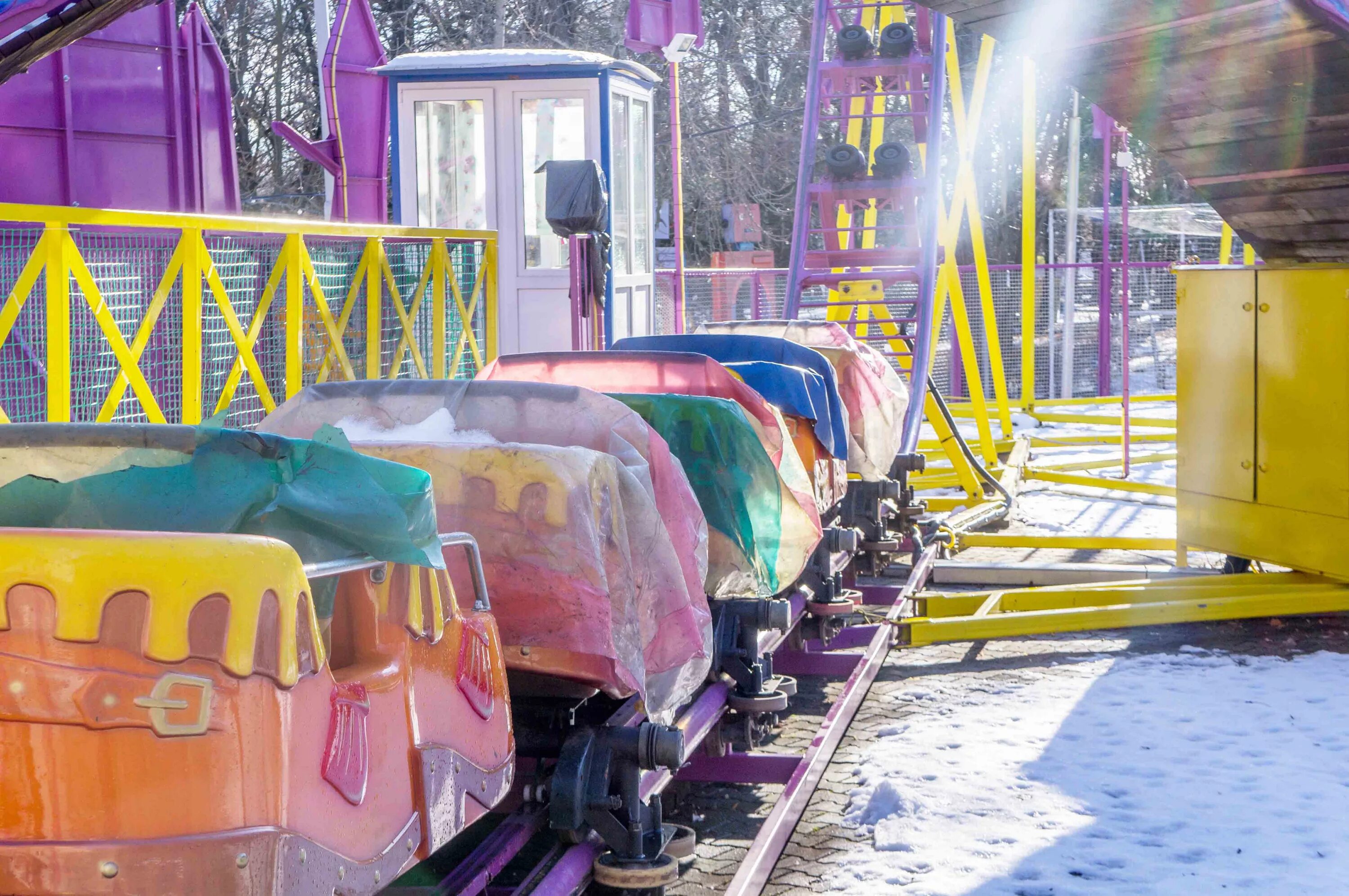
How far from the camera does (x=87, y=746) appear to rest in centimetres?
210

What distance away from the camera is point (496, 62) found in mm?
10531

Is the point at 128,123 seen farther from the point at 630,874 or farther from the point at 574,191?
the point at 630,874

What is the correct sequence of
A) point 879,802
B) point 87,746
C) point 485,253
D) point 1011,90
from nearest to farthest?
point 87,746, point 879,802, point 485,253, point 1011,90

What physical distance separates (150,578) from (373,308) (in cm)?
616

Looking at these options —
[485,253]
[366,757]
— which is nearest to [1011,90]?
[485,253]

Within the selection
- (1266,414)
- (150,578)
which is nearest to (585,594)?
(150,578)

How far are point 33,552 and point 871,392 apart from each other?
6.66m

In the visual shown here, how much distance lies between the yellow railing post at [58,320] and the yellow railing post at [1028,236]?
10026mm

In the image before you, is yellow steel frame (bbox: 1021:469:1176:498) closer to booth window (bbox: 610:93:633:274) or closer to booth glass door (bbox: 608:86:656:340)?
booth glass door (bbox: 608:86:656:340)

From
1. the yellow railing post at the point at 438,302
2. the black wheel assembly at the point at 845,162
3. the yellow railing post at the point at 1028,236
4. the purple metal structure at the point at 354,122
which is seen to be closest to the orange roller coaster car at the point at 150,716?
the yellow railing post at the point at 438,302

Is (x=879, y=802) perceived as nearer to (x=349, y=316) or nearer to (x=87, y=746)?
(x=87, y=746)

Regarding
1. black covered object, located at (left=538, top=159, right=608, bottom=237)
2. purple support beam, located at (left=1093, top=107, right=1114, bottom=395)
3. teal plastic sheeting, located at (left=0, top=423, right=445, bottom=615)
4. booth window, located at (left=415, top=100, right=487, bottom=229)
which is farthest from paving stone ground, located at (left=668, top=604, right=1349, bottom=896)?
purple support beam, located at (left=1093, top=107, right=1114, bottom=395)

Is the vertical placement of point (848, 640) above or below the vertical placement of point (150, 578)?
below

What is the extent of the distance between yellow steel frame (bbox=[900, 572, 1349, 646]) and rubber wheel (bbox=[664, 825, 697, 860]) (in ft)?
9.84
